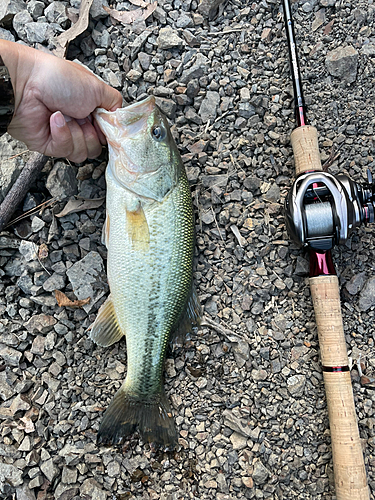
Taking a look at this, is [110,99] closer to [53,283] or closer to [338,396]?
[53,283]

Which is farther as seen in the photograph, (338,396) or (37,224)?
(37,224)

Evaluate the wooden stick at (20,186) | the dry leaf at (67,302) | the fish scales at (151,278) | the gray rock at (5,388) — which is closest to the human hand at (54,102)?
the wooden stick at (20,186)

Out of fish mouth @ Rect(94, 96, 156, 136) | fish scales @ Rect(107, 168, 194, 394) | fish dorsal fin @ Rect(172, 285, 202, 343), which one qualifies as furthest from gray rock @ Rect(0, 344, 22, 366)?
fish mouth @ Rect(94, 96, 156, 136)


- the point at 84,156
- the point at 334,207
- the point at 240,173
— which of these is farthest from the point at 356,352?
the point at 84,156

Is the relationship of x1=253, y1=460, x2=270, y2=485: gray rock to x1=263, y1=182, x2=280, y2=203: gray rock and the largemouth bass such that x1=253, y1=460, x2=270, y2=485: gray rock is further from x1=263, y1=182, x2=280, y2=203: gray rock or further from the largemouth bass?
x1=263, y1=182, x2=280, y2=203: gray rock

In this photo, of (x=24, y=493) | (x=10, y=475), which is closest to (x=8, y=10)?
(x=10, y=475)

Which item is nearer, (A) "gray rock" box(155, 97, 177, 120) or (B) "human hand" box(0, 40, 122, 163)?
(B) "human hand" box(0, 40, 122, 163)
